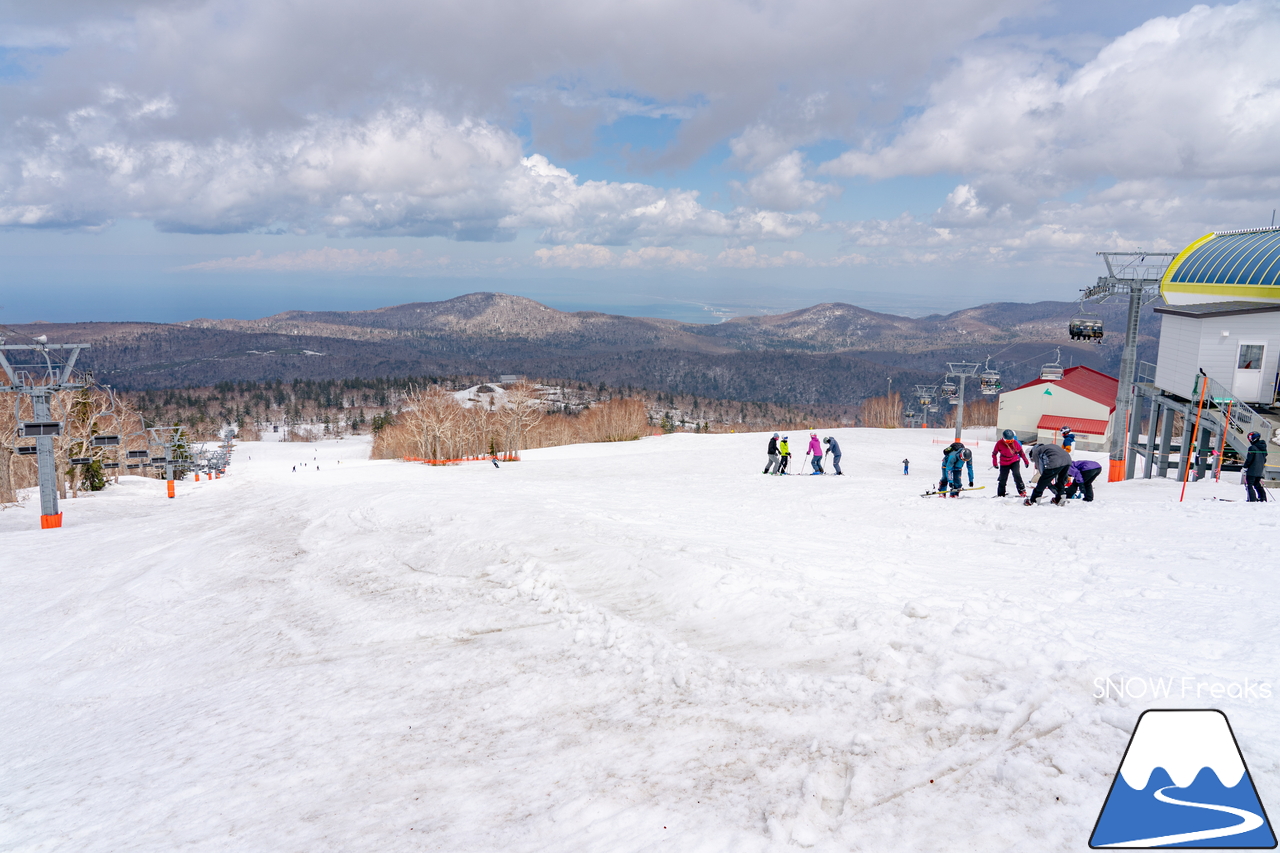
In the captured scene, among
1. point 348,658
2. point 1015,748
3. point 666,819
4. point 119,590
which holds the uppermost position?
point 1015,748

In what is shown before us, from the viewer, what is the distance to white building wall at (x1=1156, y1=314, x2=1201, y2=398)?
24.4 m

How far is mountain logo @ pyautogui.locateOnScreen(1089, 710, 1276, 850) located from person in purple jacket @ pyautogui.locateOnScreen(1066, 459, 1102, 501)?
45.3 ft

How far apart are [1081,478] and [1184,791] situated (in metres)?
14.3

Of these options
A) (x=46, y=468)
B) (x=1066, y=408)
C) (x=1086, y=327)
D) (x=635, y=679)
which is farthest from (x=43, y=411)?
(x=1066, y=408)

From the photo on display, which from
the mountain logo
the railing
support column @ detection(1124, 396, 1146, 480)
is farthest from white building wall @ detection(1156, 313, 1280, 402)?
the mountain logo

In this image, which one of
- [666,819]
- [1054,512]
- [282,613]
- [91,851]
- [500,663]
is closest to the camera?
[666,819]

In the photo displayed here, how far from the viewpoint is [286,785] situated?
565 centimetres

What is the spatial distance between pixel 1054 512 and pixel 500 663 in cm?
1200

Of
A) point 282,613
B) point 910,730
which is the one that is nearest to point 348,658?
point 282,613

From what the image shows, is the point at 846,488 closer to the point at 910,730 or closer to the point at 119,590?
the point at 910,730

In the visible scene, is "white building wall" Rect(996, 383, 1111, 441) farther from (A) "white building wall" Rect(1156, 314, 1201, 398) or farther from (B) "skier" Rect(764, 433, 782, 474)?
(B) "skier" Rect(764, 433, 782, 474)

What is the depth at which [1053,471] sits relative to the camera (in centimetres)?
1480

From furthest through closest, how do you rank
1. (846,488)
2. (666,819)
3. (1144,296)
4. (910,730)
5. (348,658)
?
(1144,296) < (846,488) < (348,658) < (910,730) < (666,819)

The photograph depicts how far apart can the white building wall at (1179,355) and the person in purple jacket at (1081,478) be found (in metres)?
13.4
